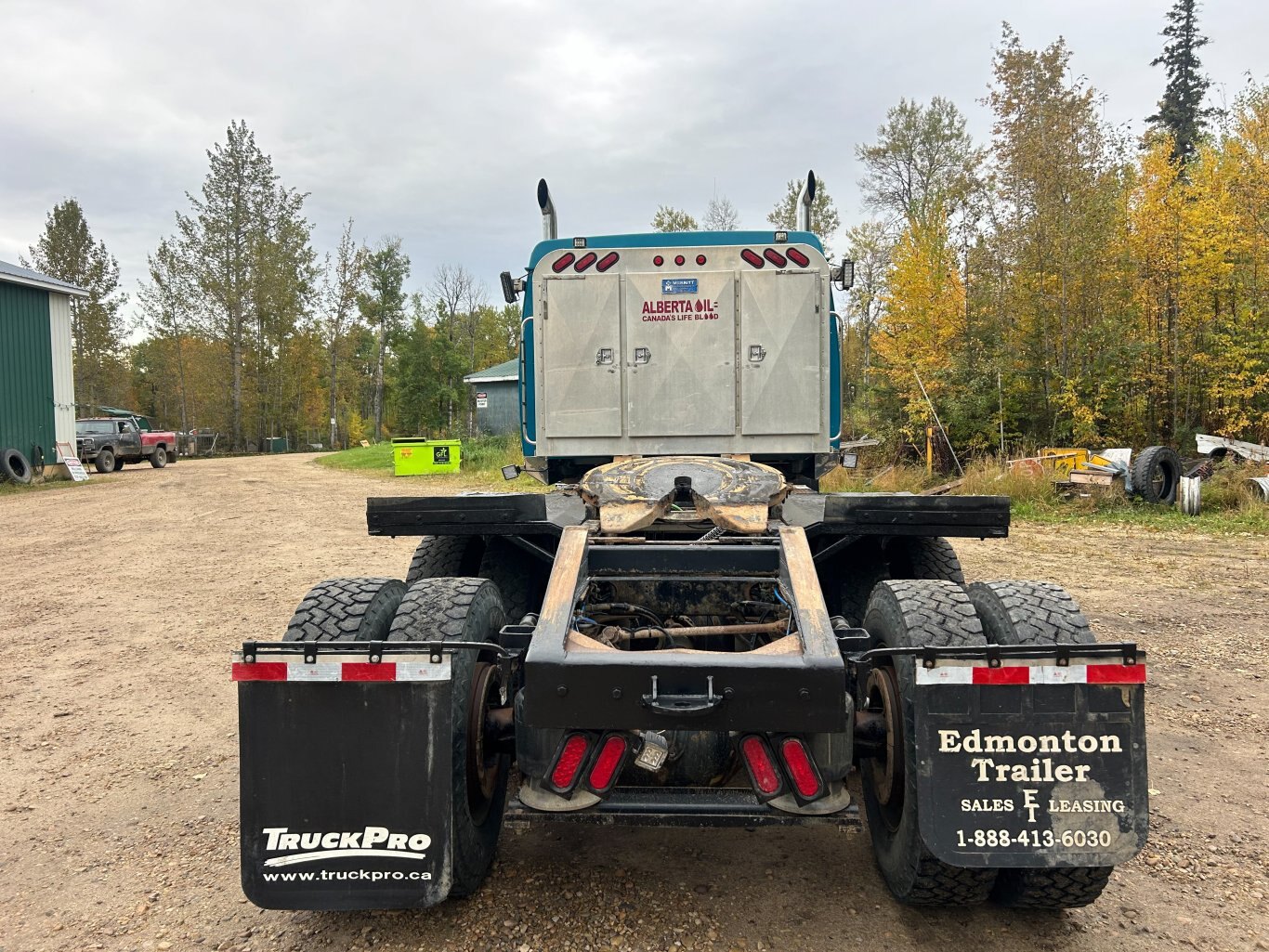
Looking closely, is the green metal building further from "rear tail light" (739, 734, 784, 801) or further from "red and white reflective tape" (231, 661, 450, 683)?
"rear tail light" (739, 734, 784, 801)

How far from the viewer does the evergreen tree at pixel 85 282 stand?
156ft

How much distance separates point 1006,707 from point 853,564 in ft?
6.35

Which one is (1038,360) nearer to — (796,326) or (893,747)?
(796,326)

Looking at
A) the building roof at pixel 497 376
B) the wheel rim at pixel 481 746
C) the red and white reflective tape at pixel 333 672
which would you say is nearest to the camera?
the red and white reflective tape at pixel 333 672

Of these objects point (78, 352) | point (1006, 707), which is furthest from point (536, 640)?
point (78, 352)

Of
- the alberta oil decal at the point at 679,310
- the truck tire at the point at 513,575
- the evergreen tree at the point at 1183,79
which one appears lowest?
the truck tire at the point at 513,575

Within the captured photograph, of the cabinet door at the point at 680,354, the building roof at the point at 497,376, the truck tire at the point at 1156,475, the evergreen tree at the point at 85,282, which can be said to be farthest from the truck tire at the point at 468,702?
the evergreen tree at the point at 85,282

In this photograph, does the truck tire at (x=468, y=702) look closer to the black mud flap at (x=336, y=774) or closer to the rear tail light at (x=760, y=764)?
the black mud flap at (x=336, y=774)

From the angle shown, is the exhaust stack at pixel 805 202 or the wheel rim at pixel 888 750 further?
the exhaust stack at pixel 805 202

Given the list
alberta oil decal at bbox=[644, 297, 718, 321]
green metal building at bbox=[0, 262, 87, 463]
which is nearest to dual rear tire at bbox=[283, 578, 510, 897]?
alberta oil decal at bbox=[644, 297, 718, 321]

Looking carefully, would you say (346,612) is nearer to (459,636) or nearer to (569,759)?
(459,636)

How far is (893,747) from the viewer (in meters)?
2.57

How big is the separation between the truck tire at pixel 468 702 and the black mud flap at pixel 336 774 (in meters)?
0.11

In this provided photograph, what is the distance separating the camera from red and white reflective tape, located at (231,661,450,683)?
2.38 metres
